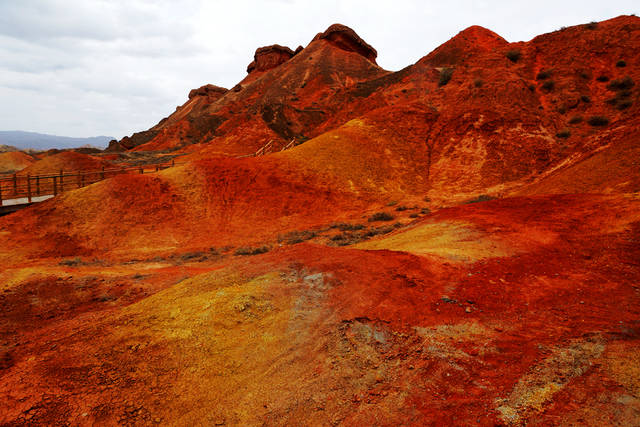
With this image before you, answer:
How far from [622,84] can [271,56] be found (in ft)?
210

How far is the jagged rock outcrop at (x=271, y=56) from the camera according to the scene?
68.9 metres

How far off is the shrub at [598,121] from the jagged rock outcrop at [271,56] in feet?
207

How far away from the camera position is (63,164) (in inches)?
1099

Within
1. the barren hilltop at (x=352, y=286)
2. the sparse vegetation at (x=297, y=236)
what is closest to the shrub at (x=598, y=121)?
the barren hilltop at (x=352, y=286)

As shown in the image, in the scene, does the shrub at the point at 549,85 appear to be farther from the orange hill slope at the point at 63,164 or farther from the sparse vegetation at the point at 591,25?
the orange hill slope at the point at 63,164

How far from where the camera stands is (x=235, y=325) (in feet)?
15.6

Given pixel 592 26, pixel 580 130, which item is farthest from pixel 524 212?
pixel 592 26

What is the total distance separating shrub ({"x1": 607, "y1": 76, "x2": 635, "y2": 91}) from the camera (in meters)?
18.8

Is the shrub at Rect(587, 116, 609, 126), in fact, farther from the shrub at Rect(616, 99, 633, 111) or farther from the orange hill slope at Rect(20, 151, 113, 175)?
the orange hill slope at Rect(20, 151, 113, 175)

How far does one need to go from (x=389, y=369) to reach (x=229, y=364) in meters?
2.10

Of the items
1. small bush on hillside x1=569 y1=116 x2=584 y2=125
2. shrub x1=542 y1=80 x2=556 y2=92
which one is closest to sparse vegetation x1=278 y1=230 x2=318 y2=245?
small bush on hillside x1=569 y1=116 x2=584 y2=125

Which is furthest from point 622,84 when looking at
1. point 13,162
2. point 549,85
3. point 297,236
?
point 13,162

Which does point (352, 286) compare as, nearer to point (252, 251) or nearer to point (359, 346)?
point (359, 346)

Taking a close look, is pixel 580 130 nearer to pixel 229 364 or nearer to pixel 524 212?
pixel 524 212
